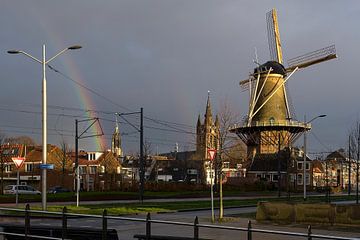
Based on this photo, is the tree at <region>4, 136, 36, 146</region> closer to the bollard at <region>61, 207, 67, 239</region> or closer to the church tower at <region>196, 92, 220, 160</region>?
the church tower at <region>196, 92, 220, 160</region>

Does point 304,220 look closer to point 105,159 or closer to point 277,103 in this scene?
point 277,103

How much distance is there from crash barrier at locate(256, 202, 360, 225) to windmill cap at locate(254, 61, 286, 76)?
64385 millimetres

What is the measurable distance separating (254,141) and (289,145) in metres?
5.76

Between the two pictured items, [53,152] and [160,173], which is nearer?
[53,152]

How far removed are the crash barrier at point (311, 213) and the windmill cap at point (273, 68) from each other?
2535 inches

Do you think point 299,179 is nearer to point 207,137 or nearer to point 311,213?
point 207,137

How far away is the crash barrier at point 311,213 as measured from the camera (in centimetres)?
2409

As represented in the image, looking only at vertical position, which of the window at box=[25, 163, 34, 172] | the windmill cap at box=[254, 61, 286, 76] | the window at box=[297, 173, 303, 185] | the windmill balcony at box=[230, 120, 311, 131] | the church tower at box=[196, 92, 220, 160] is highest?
the windmill cap at box=[254, 61, 286, 76]

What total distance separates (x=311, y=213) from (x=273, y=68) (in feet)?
216

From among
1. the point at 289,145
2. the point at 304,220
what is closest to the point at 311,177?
the point at 289,145

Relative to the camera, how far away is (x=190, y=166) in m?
145

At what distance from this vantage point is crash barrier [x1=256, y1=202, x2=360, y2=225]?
79.0 feet

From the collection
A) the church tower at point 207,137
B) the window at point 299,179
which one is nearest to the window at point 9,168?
the church tower at point 207,137

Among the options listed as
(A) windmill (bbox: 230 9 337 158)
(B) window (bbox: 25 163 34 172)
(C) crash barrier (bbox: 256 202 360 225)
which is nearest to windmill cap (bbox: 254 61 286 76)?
(A) windmill (bbox: 230 9 337 158)
